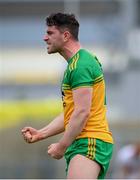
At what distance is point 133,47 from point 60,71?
2307 mm

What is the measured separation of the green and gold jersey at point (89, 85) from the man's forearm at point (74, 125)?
0.43 feet

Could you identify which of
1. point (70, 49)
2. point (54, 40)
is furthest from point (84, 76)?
point (54, 40)

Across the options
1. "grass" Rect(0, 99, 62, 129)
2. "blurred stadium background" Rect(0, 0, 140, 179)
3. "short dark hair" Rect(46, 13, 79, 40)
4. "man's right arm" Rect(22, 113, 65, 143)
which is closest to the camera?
"short dark hair" Rect(46, 13, 79, 40)

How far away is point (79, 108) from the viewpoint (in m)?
5.90

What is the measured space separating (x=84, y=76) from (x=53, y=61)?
1996 centimetres

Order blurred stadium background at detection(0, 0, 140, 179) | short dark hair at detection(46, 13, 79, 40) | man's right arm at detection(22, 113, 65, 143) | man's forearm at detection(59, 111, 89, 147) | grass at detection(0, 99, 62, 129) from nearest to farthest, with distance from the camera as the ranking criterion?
man's forearm at detection(59, 111, 89, 147)
short dark hair at detection(46, 13, 79, 40)
man's right arm at detection(22, 113, 65, 143)
grass at detection(0, 99, 62, 129)
blurred stadium background at detection(0, 0, 140, 179)

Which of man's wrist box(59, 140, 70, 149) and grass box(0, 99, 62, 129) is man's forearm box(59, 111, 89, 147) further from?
grass box(0, 99, 62, 129)

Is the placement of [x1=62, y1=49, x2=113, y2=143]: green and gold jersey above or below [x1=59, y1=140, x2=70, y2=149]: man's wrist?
above

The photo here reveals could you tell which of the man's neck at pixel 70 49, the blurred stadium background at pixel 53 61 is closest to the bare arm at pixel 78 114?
the man's neck at pixel 70 49

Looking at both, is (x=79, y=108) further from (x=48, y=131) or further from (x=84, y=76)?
(x=48, y=131)

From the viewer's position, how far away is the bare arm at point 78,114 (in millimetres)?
5898

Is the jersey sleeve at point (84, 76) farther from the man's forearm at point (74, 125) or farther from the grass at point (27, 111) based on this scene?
the grass at point (27, 111)

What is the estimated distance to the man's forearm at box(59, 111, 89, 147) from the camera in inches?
232

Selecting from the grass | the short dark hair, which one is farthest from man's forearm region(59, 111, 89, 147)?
the grass
